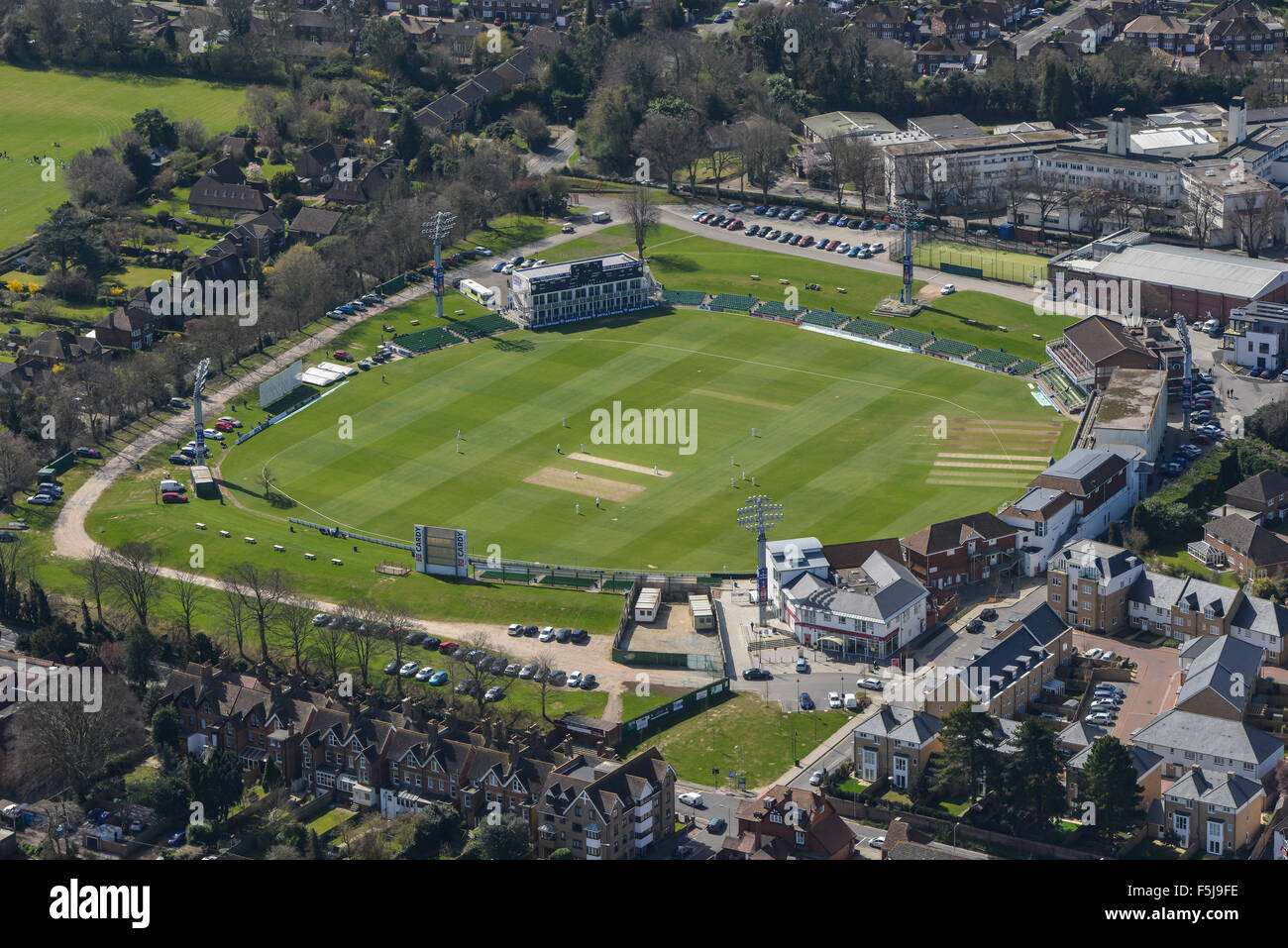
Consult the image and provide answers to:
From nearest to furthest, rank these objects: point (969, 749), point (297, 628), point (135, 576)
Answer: point (969, 749) → point (297, 628) → point (135, 576)

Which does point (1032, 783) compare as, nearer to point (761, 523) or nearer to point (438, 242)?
point (761, 523)

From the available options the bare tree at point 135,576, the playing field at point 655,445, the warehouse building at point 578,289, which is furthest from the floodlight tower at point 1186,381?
the bare tree at point 135,576

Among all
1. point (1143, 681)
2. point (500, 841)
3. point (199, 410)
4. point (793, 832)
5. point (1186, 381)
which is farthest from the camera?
point (1186, 381)

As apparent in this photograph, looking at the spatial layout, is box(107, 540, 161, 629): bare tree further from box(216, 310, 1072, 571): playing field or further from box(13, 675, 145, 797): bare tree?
box(216, 310, 1072, 571): playing field

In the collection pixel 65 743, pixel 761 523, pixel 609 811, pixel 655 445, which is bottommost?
pixel 609 811

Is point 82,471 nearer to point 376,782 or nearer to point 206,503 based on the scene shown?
point 206,503

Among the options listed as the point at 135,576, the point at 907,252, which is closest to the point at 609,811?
the point at 135,576

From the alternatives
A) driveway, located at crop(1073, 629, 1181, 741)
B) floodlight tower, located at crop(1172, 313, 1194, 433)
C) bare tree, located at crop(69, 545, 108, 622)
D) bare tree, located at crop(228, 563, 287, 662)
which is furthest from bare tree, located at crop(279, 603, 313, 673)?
floodlight tower, located at crop(1172, 313, 1194, 433)

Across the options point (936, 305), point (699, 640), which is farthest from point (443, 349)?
point (699, 640)
